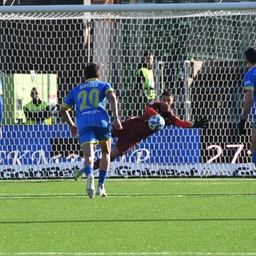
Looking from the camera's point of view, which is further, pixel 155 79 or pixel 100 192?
pixel 155 79

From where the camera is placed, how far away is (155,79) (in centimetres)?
1822

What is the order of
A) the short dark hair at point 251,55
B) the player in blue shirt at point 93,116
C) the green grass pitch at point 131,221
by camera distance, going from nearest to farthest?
the green grass pitch at point 131,221, the player in blue shirt at point 93,116, the short dark hair at point 251,55

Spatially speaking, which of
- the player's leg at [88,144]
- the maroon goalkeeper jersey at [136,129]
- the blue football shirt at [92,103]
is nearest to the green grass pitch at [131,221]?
the player's leg at [88,144]

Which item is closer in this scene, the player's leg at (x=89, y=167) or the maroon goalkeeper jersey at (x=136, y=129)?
the player's leg at (x=89, y=167)

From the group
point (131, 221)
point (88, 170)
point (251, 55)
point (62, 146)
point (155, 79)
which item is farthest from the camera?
point (155, 79)

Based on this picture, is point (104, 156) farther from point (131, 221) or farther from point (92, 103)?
point (131, 221)

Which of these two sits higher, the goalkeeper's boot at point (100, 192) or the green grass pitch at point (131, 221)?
the goalkeeper's boot at point (100, 192)

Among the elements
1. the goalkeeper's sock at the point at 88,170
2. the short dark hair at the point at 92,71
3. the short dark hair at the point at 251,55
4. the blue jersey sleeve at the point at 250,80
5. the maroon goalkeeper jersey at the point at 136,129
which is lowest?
the goalkeeper's sock at the point at 88,170

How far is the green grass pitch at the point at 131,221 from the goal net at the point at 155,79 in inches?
112

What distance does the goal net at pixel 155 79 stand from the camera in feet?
56.0

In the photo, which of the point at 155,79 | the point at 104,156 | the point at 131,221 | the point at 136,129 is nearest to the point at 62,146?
the point at 136,129

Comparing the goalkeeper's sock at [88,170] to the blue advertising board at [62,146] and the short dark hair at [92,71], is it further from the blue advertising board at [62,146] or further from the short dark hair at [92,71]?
the blue advertising board at [62,146]

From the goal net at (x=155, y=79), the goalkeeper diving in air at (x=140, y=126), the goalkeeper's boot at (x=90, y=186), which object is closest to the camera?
the goalkeeper's boot at (x=90, y=186)

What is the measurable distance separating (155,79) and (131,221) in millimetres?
9485
